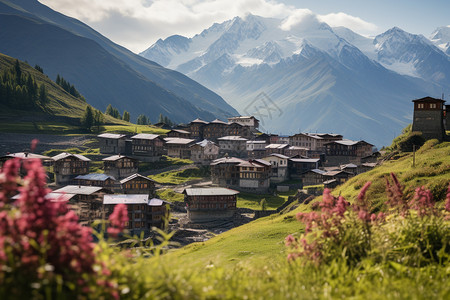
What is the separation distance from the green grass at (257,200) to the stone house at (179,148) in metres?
41.0

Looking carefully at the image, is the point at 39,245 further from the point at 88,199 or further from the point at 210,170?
the point at 210,170

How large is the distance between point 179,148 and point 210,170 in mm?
24533

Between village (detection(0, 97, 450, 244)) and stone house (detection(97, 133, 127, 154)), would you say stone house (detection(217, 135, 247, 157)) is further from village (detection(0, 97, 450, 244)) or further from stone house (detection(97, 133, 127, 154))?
stone house (detection(97, 133, 127, 154))

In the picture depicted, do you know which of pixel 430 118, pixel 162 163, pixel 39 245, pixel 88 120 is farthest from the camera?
pixel 88 120

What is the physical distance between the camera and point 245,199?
371 ft

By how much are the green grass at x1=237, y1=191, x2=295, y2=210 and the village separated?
2.95m

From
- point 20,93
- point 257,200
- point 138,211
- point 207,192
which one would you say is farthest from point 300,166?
point 20,93

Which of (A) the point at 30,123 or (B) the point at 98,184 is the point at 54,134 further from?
(B) the point at 98,184

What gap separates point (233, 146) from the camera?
15975 centimetres

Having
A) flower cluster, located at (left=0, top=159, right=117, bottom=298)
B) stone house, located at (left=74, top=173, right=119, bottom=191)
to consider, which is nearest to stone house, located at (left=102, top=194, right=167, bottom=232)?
stone house, located at (left=74, top=173, right=119, bottom=191)

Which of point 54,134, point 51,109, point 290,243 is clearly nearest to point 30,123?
point 54,134

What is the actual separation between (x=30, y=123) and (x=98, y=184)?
7708 cm

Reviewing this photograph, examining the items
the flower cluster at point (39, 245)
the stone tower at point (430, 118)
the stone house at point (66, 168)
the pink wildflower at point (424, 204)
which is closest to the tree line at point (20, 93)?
the stone house at point (66, 168)

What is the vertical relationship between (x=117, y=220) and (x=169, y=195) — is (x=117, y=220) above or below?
above
